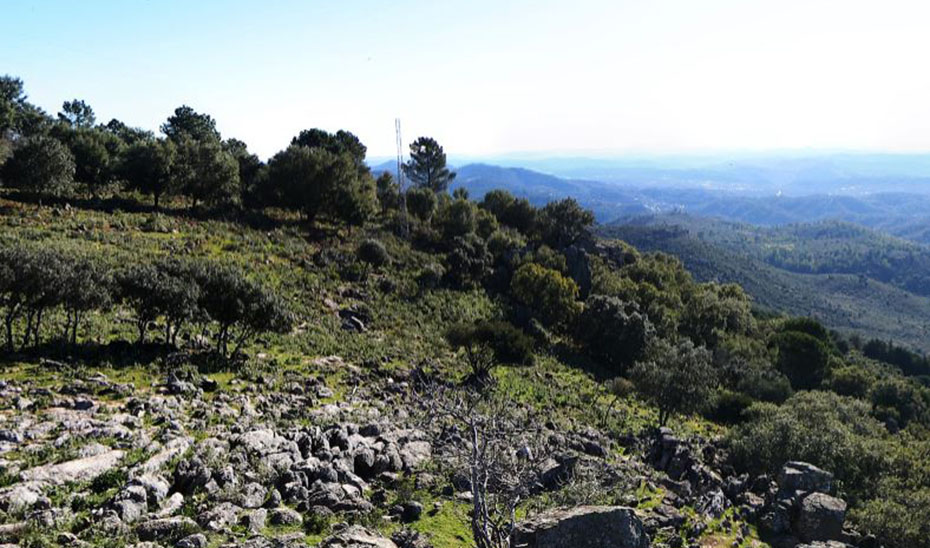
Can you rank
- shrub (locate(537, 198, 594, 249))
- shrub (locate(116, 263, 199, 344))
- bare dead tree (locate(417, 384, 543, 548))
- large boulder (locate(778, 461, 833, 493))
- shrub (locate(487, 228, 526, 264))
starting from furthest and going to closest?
shrub (locate(537, 198, 594, 249)) < shrub (locate(487, 228, 526, 264)) < shrub (locate(116, 263, 199, 344)) < large boulder (locate(778, 461, 833, 493)) < bare dead tree (locate(417, 384, 543, 548))

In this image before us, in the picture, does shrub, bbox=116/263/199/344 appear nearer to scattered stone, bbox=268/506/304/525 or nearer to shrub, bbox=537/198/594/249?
scattered stone, bbox=268/506/304/525

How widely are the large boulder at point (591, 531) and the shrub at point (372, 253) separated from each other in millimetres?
49619

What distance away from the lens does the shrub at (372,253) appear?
59.7 metres

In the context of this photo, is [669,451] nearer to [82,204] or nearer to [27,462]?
[27,462]

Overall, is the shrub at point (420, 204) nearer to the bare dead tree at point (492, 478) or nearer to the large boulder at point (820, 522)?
the bare dead tree at point (492, 478)

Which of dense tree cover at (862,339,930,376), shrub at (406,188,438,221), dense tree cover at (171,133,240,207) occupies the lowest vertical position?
dense tree cover at (862,339,930,376)

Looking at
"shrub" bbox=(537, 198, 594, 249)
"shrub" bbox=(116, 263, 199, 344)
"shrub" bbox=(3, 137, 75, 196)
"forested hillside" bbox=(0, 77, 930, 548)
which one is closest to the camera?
"forested hillside" bbox=(0, 77, 930, 548)

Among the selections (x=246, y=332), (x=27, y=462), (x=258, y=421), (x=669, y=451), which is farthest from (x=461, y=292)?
(x=27, y=462)

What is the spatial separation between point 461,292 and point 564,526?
50.2 meters

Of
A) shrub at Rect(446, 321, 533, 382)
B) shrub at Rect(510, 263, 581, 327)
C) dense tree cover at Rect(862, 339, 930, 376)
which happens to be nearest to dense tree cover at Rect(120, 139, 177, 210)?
shrub at Rect(446, 321, 533, 382)

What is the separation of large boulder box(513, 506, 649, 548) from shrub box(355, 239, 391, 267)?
1954 inches

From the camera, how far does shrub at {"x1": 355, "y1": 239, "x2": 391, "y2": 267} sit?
196ft

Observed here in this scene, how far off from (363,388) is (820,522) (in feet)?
77.4

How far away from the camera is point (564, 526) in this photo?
38.3ft
